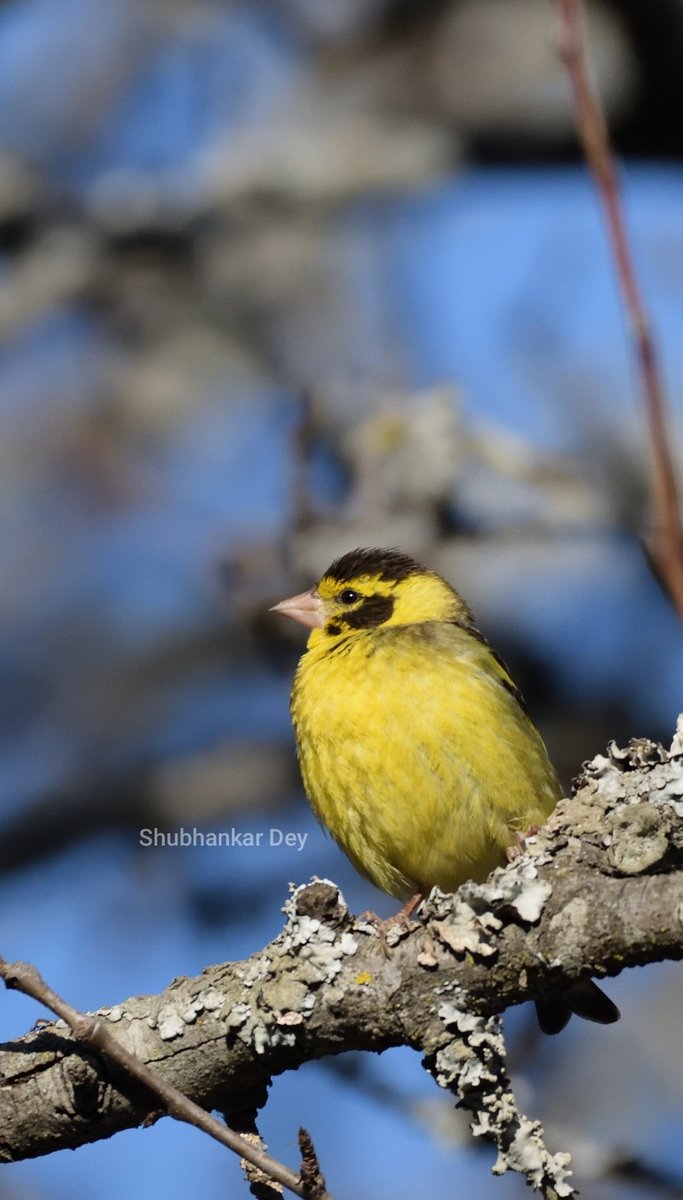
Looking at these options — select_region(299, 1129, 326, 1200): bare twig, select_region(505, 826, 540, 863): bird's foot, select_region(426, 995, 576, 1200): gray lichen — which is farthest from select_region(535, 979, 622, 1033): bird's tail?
select_region(299, 1129, 326, 1200): bare twig

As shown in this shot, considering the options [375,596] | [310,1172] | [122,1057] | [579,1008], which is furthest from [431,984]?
[375,596]

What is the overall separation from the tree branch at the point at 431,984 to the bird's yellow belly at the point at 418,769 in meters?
1.25

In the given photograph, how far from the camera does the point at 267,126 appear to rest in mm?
9992

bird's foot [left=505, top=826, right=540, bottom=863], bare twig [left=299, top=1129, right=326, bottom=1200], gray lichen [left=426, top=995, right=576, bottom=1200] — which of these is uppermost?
bird's foot [left=505, top=826, right=540, bottom=863]

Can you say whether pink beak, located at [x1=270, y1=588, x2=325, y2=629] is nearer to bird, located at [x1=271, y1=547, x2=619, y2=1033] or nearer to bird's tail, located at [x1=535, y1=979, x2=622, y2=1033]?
bird, located at [x1=271, y1=547, x2=619, y2=1033]

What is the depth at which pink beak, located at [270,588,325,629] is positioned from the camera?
20.9ft

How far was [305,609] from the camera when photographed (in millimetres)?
6414

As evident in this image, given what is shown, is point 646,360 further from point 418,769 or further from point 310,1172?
point 418,769

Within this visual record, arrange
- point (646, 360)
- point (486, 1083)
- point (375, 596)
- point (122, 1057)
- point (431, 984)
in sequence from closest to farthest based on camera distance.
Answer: point (646, 360) → point (122, 1057) → point (486, 1083) → point (431, 984) → point (375, 596)

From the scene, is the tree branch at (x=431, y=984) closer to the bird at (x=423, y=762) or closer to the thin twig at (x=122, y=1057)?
the thin twig at (x=122, y=1057)

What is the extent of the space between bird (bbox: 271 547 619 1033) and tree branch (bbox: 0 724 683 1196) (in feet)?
4.11

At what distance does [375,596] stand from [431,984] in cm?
279

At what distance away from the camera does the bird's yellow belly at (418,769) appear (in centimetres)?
522

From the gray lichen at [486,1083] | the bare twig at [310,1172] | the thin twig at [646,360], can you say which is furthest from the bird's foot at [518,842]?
the thin twig at [646,360]
